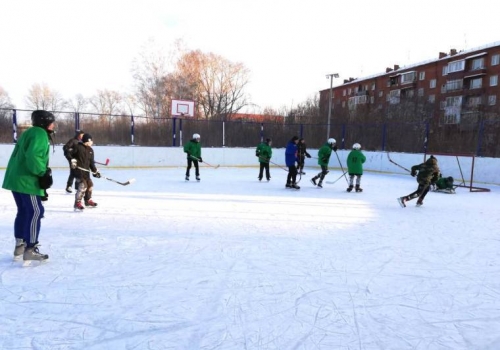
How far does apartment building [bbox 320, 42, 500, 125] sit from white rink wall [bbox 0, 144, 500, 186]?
50.9 ft

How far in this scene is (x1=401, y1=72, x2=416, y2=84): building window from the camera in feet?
141

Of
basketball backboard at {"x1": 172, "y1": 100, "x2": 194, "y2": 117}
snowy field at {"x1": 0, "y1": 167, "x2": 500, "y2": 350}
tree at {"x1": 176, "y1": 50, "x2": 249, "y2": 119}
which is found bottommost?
snowy field at {"x1": 0, "y1": 167, "x2": 500, "y2": 350}

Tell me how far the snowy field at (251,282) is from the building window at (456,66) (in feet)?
124

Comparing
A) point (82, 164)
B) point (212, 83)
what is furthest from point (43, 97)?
point (82, 164)

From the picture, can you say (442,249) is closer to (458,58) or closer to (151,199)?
(151,199)

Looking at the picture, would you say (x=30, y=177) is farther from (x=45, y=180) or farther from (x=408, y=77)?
(x=408, y=77)

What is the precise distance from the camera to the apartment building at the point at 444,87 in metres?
33.3

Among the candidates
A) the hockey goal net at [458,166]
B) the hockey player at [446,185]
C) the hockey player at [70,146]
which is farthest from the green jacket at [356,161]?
the hockey player at [70,146]

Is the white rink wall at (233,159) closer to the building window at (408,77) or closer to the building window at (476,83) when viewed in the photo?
the building window at (476,83)

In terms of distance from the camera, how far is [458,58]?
38.4 metres

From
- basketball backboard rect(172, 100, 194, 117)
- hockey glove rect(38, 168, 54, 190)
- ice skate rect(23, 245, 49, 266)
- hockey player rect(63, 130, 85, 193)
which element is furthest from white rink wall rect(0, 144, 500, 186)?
hockey glove rect(38, 168, 54, 190)

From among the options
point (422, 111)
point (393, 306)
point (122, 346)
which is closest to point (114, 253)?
point (122, 346)

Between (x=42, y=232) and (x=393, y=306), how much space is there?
4.08 meters

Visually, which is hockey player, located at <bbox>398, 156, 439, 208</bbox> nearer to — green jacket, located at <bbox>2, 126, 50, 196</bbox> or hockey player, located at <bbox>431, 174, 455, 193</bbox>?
hockey player, located at <bbox>431, 174, 455, 193</bbox>
